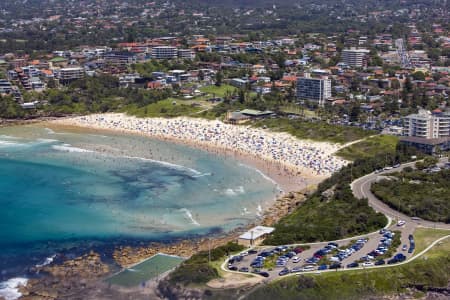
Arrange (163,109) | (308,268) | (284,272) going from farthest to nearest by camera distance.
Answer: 1. (163,109)
2. (308,268)
3. (284,272)

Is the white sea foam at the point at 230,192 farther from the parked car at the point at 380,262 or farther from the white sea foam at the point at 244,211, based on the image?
Answer: the parked car at the point at 380,262

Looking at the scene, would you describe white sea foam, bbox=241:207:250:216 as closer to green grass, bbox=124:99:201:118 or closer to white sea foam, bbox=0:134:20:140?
green grass, bbox=124:99:201:118

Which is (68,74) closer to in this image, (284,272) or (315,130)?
(315,130)

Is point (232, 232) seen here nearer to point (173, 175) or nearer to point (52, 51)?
point (173, 175)

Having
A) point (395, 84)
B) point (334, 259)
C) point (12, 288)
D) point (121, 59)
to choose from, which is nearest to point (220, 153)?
point (334, 259)

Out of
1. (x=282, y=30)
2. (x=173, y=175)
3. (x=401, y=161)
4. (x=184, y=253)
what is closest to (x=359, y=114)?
(x=401, y=161)

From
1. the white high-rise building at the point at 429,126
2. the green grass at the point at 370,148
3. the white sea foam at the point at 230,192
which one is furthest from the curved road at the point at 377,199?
the white sea foam at the point at 230,192

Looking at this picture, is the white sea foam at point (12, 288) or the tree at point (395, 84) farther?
the tree at point (395, 84)
